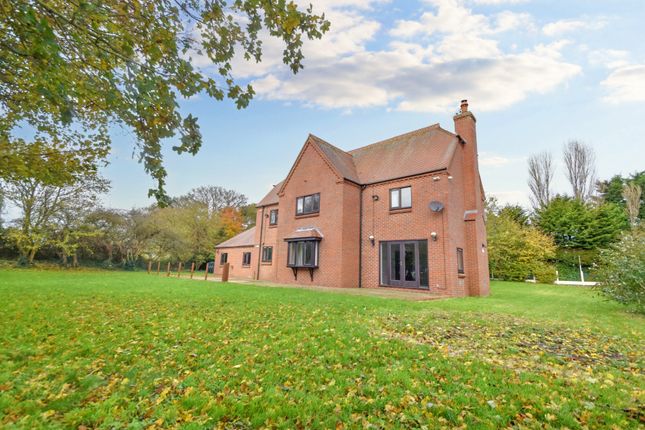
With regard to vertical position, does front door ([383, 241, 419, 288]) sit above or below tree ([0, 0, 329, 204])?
below

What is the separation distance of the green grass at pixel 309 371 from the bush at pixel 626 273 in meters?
2.81

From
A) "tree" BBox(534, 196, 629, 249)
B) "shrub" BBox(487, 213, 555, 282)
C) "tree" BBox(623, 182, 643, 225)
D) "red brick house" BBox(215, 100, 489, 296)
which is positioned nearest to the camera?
"red brick house" BBox(215, 100, 489, 296)

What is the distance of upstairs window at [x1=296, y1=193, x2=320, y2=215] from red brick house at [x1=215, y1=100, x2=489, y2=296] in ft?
0.20

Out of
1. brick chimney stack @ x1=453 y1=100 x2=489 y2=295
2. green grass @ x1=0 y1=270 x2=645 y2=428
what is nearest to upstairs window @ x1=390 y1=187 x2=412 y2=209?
brick chimney stack @ x1=453 y1=100 x2=489 y2=295

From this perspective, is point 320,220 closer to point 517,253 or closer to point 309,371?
point 309,371

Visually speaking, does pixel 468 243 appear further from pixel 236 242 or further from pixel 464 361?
pixel 236 242

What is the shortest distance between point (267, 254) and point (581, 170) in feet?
139

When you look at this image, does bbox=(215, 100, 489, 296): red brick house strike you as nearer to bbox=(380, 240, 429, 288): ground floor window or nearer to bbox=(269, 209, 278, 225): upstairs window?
bbox=(380, 240, 429, 288): ground floor window

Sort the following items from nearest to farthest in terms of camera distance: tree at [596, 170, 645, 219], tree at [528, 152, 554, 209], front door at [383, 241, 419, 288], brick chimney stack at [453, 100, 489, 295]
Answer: front door at [383, 241, 419, 288] < brick chimney stack at [453, 100, 489, 295] < tree at [596, 170, 645, 219] < tree at [528, 152, 554, 209]

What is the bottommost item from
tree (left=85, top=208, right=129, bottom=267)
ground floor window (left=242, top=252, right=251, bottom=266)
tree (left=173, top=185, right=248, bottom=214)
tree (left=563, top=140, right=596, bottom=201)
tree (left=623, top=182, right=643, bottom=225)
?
ground floor window (left=242, top=252, right=251, bottom=266)

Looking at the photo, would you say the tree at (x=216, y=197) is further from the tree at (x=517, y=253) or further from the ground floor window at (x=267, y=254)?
the tree at (x=517, y=253)

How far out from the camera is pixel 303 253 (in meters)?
17.0

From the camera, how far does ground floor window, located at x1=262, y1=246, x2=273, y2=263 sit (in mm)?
20750

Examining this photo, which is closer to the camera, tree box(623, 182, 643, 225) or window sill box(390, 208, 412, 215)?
window sill box(390, 208, 412, 215)
